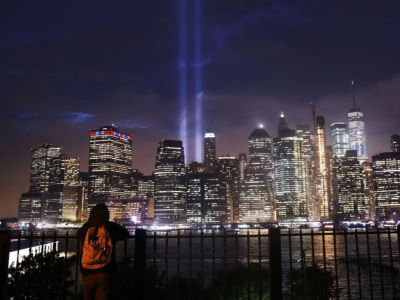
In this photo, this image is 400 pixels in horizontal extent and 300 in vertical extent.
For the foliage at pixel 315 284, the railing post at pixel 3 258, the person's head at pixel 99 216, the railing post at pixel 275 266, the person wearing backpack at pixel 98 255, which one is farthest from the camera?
the foliage at pixel 315 284

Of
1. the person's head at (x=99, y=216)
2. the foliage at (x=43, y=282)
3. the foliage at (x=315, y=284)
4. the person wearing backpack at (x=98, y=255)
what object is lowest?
the foliage at (x=315, y=284)

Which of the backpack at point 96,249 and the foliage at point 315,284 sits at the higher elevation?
the backpack at point 96,249

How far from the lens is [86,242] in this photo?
7.18 m

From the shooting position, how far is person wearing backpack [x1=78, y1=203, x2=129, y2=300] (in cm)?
699

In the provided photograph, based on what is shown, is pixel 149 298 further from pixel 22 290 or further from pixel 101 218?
pixel 101 218

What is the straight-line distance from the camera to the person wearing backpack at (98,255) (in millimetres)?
6992

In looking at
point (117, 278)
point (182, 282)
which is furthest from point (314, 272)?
point (117, 278)

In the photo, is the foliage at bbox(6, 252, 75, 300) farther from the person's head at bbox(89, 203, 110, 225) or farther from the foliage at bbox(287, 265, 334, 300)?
the foliage at bbox(287, 265, 334, 300)

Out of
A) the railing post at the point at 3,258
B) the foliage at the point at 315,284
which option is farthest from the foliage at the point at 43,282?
→ the foliage at the point at 315,284

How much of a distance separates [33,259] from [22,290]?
945mm

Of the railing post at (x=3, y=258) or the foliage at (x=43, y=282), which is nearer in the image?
the railing post at (x=3, y=258)

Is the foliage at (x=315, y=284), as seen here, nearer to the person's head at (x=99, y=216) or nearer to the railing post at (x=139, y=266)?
the railing post at (x=139, y=266)

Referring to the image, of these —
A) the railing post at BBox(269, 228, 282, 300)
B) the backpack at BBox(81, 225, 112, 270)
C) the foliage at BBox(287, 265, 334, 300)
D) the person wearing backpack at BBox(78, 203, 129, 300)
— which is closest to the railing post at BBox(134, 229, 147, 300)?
the person wearing backpack at BBox(78, 203, 129, 300)

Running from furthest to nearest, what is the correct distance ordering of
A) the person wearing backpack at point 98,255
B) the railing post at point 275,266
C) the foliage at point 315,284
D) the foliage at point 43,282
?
the foliage at point 315,284
the foliage at point 43,282
the railing post at point 275,266
the person wearing backpack at point 98,255
